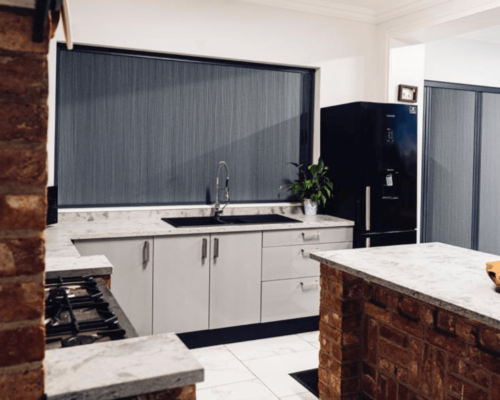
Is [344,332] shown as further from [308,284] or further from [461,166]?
[461,166]

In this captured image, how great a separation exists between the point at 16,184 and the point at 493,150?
20.0 feet

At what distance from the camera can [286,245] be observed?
4.03 meters

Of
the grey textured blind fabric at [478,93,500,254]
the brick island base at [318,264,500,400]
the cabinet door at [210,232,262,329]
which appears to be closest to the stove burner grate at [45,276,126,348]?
the brick island base at [318,264,500,400]

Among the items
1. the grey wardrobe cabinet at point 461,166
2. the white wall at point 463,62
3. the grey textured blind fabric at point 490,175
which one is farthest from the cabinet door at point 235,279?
the grey textured blind fabric at point 490,175

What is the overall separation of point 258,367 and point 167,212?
147 cm

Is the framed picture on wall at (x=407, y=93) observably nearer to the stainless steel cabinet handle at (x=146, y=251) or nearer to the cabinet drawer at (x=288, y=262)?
the cabinet drawer at (x=288, y=262)

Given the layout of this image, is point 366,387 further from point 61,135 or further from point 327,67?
point 327,67

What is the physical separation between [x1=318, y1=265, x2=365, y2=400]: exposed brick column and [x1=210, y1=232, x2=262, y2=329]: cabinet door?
1379 millimetres

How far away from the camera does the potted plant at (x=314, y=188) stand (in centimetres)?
449

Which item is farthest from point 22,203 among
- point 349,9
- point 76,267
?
point 349,9

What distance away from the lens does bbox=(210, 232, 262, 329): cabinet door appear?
A: 3.79m

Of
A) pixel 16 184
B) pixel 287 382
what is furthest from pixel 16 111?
pixel 287 382

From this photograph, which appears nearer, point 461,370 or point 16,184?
point 16,184

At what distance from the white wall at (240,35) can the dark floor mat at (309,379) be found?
7.63ft
